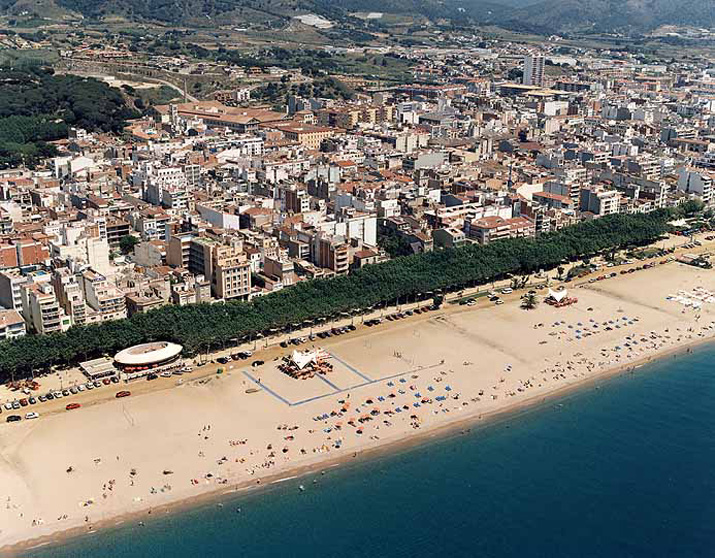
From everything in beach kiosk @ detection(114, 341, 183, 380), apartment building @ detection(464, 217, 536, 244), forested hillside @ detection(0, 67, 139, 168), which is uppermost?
forested hillside @ detection(0, 67, 139, 168)

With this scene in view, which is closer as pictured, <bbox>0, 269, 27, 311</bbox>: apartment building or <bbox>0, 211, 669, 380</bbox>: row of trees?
<bbox>0, 211, 669, 380</bbox>: row of trees

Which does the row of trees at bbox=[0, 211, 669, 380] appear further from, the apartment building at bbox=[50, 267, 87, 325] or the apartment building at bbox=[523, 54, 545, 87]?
the apartment building at bbox=[523, 54, 545, 87]

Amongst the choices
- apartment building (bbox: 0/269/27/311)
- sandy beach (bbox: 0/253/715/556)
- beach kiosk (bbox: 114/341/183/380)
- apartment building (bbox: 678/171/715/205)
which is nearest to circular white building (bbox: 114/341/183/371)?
beach kiosk (bbox: 114/341/183/380)

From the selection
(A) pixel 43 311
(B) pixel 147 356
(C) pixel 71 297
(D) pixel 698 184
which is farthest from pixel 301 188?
(D) pixel 698 184

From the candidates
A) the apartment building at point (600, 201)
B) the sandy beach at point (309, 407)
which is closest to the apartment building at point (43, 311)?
the sandy beach at point (309, 407)

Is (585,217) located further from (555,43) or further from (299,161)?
(555,43)

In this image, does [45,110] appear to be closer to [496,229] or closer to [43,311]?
[496,229]

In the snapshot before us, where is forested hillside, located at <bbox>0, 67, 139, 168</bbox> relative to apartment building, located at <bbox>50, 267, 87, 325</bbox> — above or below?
above
